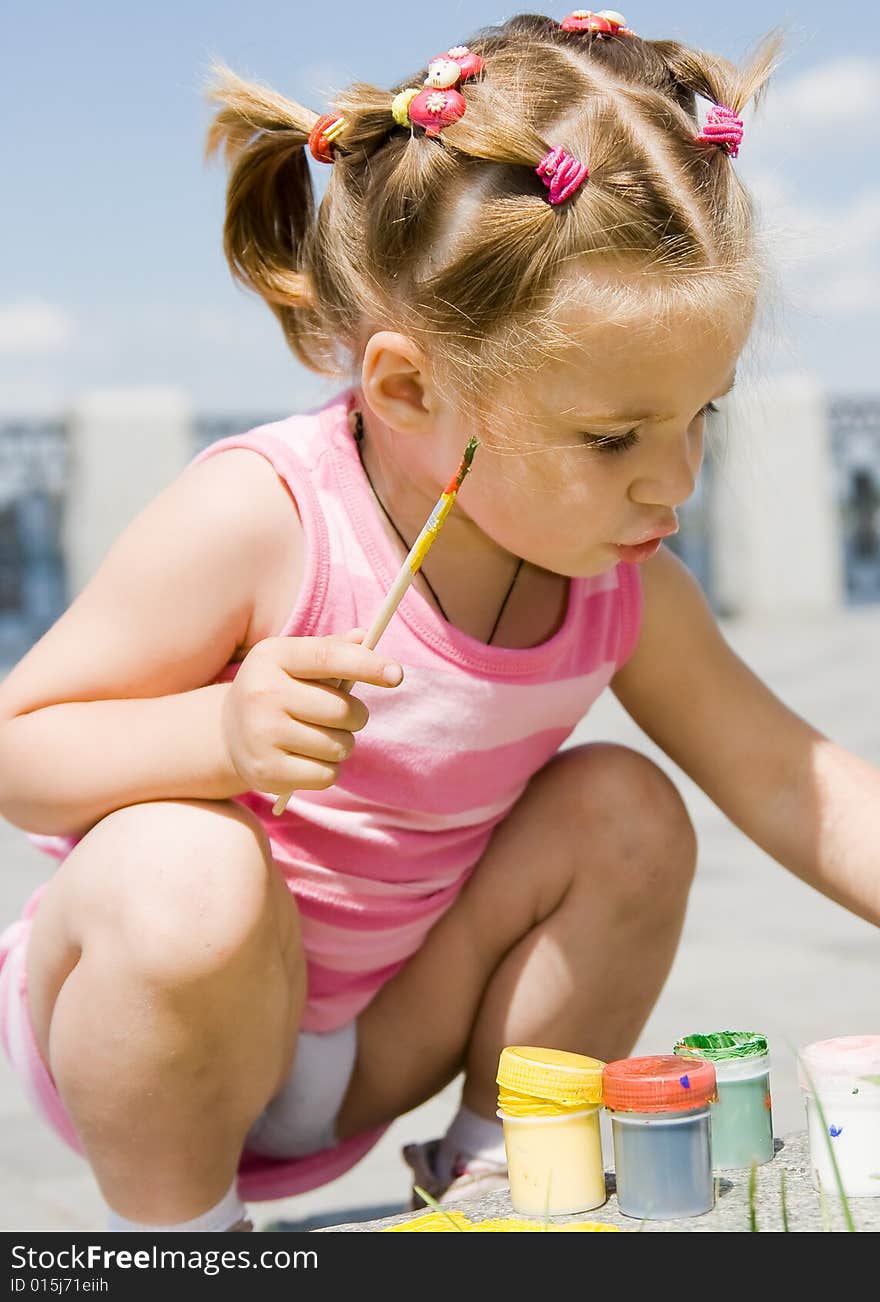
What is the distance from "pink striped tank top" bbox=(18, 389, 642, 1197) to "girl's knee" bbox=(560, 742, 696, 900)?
0.05 meters

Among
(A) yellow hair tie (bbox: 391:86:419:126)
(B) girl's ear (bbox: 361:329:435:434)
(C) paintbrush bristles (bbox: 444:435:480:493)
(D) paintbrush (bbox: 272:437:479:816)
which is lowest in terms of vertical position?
(D) paintbrush (bbox: 272:437:479:816)

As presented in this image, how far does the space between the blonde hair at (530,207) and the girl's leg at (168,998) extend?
398 mm

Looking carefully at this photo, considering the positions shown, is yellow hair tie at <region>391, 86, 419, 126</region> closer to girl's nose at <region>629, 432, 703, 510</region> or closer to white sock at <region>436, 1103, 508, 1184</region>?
girl's nose at <region>629, 432, 703, 510</region>

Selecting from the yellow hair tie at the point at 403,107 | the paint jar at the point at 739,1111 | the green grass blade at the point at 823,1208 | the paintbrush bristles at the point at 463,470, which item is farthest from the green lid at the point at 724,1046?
the yellow hair tie at the point at 403,107

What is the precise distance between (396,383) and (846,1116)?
2.09 feet

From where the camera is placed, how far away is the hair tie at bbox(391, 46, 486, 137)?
127 cm

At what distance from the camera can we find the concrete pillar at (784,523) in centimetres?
691

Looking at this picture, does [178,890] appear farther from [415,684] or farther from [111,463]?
[111,463]

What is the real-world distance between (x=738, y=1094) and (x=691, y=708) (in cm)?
43

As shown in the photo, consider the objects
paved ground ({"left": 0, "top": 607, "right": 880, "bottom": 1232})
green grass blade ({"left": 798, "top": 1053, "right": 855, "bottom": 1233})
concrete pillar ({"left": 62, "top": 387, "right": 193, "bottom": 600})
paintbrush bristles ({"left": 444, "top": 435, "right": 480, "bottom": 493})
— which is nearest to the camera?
green grass blade ({"left": 798, "top": 1053, "right": 855, "bottom": 1233})

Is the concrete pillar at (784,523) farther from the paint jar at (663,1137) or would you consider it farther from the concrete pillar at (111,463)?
the paint jar at (663,1137)

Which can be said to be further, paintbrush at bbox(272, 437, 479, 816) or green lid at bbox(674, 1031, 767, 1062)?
green lid at bbox(674, 1031, 767, 1062)

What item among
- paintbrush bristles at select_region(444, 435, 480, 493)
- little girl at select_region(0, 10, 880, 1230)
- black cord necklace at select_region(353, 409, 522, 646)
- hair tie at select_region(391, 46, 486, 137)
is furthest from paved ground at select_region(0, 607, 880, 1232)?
hair tie at select_region(391, 46, 486, 137)

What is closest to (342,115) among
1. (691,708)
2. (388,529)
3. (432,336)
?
(432,336)
